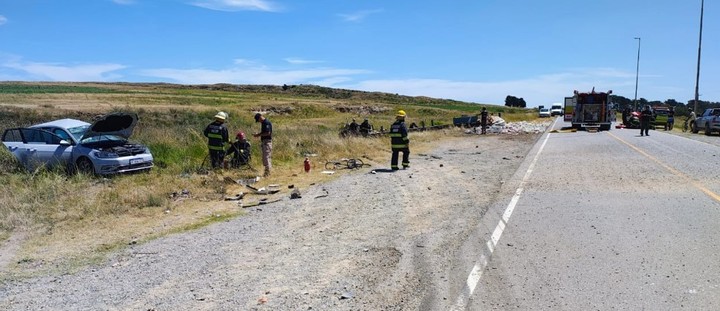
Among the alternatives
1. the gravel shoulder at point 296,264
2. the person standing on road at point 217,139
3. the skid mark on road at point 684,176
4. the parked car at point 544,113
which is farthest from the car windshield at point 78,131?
the parked car at point 544,113

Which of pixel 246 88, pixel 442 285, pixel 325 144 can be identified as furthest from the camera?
pixel 246 88

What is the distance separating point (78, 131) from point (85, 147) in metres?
1.07

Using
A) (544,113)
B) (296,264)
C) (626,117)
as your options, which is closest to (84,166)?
(296,264)

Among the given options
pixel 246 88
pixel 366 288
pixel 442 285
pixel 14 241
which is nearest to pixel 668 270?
pixel 442 285

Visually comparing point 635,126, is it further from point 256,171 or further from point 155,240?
point 155,240

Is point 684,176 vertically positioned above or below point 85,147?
below

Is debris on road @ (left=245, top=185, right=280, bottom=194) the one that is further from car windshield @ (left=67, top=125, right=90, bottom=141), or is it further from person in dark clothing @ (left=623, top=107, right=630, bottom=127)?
person in dark clothing @ (left=623, top=107, right=630, bottom=127)

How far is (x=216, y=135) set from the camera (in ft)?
46.7

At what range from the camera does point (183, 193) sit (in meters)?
11.2

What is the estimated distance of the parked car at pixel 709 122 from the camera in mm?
30023

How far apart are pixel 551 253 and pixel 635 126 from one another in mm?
35188

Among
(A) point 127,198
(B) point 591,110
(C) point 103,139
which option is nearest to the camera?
(A) point 127,198

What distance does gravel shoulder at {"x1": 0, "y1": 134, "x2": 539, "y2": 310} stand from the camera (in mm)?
4961

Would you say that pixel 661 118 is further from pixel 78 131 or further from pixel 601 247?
pixel 601 247
